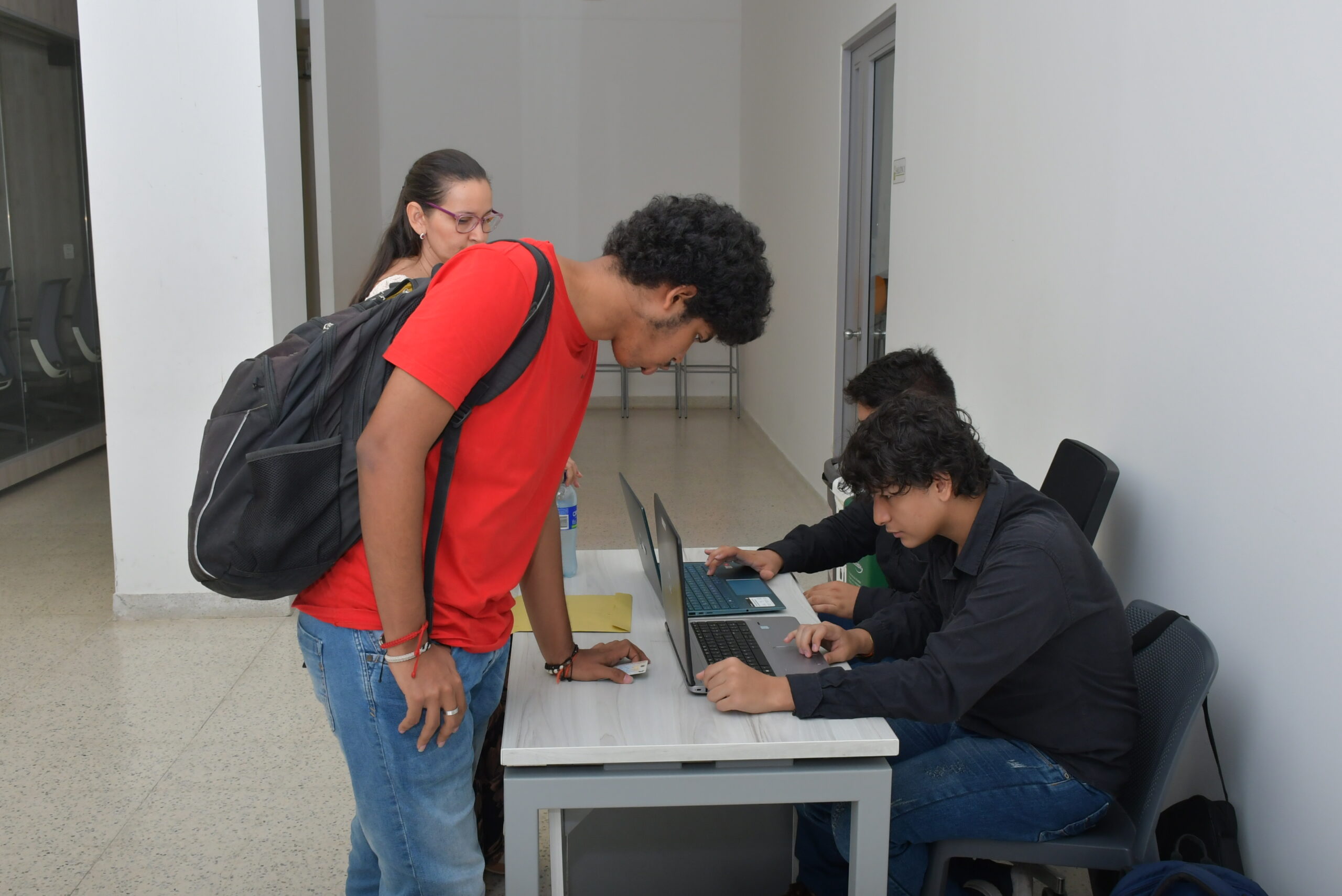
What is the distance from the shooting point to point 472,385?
1.18m

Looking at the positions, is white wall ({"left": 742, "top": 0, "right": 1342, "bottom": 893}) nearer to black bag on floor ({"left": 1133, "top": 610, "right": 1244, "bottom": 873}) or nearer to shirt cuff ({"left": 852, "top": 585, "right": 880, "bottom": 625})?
black bag on floor ({"left": 1133, "top": 610, "right": 1244, "bottom": 873})

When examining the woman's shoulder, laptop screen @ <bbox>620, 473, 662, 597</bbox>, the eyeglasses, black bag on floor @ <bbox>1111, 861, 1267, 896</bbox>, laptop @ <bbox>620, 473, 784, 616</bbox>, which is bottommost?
black bag on floor @ <bbox>1111, 861, 1267, 896</bbox>

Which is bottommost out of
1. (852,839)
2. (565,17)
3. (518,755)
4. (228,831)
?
(228,831)

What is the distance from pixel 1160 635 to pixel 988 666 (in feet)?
1.31

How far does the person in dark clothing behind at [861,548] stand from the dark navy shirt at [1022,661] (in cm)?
37

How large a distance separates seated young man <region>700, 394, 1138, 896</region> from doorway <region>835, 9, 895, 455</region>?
2798 mm

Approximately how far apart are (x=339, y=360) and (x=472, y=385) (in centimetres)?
16

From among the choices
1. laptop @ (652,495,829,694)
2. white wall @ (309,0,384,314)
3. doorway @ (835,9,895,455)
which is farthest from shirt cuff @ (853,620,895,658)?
white wall @ (309,0,384,314)

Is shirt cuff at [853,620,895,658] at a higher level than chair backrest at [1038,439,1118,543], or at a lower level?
lower

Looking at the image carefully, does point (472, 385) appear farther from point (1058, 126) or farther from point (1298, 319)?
point (1058, 126)

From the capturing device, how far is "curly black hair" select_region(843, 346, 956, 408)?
97.3 inches

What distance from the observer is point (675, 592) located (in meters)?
1.62

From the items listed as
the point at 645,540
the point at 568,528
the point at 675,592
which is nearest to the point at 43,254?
the point at 568,528

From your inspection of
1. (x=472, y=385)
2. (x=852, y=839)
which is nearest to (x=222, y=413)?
(x=472, y=385)
